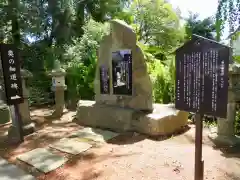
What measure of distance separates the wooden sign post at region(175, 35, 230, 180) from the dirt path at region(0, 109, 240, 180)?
0.63m

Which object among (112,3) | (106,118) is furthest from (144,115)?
(112,3)

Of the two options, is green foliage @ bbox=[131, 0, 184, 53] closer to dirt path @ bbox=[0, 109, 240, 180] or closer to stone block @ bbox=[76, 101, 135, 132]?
stone block @ bbox=[76, 101, 135, 132]

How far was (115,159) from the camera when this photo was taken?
327cm

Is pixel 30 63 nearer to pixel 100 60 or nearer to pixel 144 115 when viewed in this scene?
pixel 100 60

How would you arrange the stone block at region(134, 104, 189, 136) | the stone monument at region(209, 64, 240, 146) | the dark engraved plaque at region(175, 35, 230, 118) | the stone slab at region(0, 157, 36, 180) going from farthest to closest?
the stone block at region(134, 104, 189, 136)
the stone monument at region(209, 64, 240, 146)
the stone slab at region(0, 157, 36, 180)
the dark engraved plaque at region(175, 35, 230, 118)

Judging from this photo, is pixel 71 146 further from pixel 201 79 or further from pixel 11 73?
pixel 201 79

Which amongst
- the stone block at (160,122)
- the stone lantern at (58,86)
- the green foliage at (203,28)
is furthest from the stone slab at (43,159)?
the green foliage at (203,28)

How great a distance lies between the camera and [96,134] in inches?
181

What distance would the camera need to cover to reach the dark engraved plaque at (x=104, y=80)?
17.3 feet

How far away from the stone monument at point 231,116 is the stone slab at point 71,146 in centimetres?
235

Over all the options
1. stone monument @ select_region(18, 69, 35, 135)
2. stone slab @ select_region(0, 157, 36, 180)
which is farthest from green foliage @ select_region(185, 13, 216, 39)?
stone slab @ select_region(0, 157, 36, 180)

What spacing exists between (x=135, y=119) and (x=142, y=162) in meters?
1.54

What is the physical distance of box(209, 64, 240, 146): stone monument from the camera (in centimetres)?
345

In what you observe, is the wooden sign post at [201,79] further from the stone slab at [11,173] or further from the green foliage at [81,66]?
the green foliage at [81,66]
